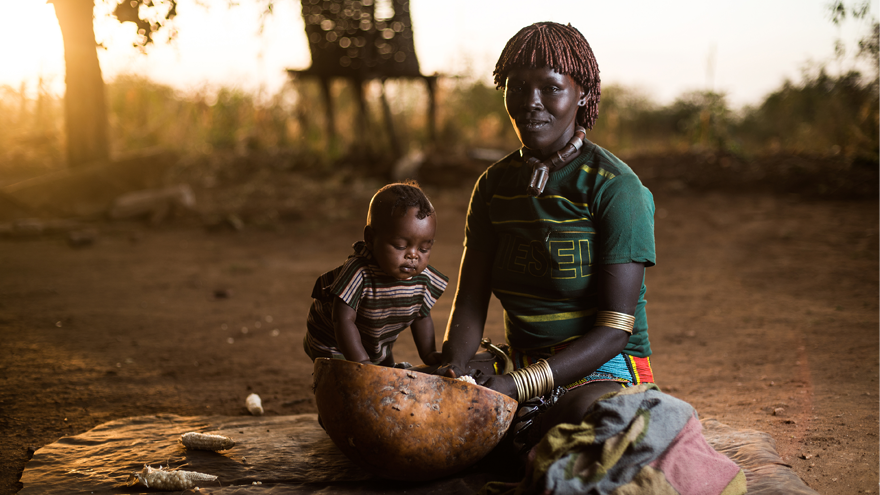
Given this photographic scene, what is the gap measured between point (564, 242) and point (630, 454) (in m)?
0.66

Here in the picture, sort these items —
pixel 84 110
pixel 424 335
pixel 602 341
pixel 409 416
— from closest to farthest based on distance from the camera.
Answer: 1. pixel 409 416
2. pixel 602 341
3. pixel 424 335
4. pixel 84 110

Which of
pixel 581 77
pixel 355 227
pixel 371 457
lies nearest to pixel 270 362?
pixel 371 457

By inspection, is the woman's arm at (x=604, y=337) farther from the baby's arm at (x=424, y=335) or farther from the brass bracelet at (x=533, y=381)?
the baby's arm at (x=424, y=335)

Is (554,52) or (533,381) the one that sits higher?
(554,52)

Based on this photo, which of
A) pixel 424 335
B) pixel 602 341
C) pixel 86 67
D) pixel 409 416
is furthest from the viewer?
pixel 86 67

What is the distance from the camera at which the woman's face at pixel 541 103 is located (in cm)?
192

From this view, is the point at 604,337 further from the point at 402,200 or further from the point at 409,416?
the point at 402,200

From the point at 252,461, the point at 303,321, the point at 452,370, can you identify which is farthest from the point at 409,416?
the point at 303,321

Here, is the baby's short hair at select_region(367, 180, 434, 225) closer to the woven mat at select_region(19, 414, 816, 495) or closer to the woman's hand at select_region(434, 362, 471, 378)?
the woman's hand at select_region(434, 362, 471, 378)

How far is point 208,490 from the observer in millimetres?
1965

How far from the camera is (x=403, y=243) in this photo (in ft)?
6.63

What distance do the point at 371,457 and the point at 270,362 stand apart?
6.71 feet

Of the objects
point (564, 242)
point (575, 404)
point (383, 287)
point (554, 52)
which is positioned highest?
point (554, 52)

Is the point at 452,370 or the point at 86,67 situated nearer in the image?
the point at 452,370
